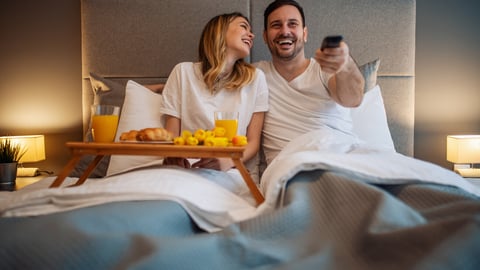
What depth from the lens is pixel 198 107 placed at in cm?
171

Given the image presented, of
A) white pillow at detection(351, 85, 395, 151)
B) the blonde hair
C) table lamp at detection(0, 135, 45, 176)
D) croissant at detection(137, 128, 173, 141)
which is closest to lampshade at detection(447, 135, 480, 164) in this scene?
white pillow at detection(351, 85, 395, 151)

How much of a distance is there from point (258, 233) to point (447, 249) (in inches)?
13.6

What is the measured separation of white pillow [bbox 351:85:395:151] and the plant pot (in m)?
1.75

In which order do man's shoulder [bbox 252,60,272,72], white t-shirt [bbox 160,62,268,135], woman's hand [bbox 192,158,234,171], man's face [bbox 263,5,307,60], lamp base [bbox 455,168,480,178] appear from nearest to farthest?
woman's hand [bbox 192,158,234,171]
white t-shirt [bbox 160,62,268,135]
man's face [bbox 263,5,307,60]
man's shoulder [bbox 252,60,272,72]
lamp base [bbox 455,168,480,178]

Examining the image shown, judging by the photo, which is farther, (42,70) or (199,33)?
(42,70)

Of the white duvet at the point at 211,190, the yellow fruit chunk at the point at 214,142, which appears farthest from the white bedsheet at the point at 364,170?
the yellow fruit chunk at the point at 214,142

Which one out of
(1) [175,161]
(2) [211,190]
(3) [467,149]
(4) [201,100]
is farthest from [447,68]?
(2) [211,190]

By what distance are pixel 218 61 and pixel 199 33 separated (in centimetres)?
60

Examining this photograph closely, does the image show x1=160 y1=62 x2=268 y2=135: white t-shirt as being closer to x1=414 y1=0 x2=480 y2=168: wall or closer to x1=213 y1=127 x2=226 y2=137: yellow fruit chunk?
x1=213 y1=127 x2=226 y2=137: yellow fruit chunk

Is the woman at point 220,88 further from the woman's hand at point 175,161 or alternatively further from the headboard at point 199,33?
the headboard at point 199,33

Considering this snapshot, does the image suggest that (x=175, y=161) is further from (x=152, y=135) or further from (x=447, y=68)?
(x=447, y=68)

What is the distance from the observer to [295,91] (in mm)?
1809

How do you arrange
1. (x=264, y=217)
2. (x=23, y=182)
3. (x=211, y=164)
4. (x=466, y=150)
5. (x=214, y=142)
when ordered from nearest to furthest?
(x=264, y=217) < (x=214, y=142) < (x=211, y=164) < (x=23, y=182) < (x=466, y=150)

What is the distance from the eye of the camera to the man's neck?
187 centimetres
